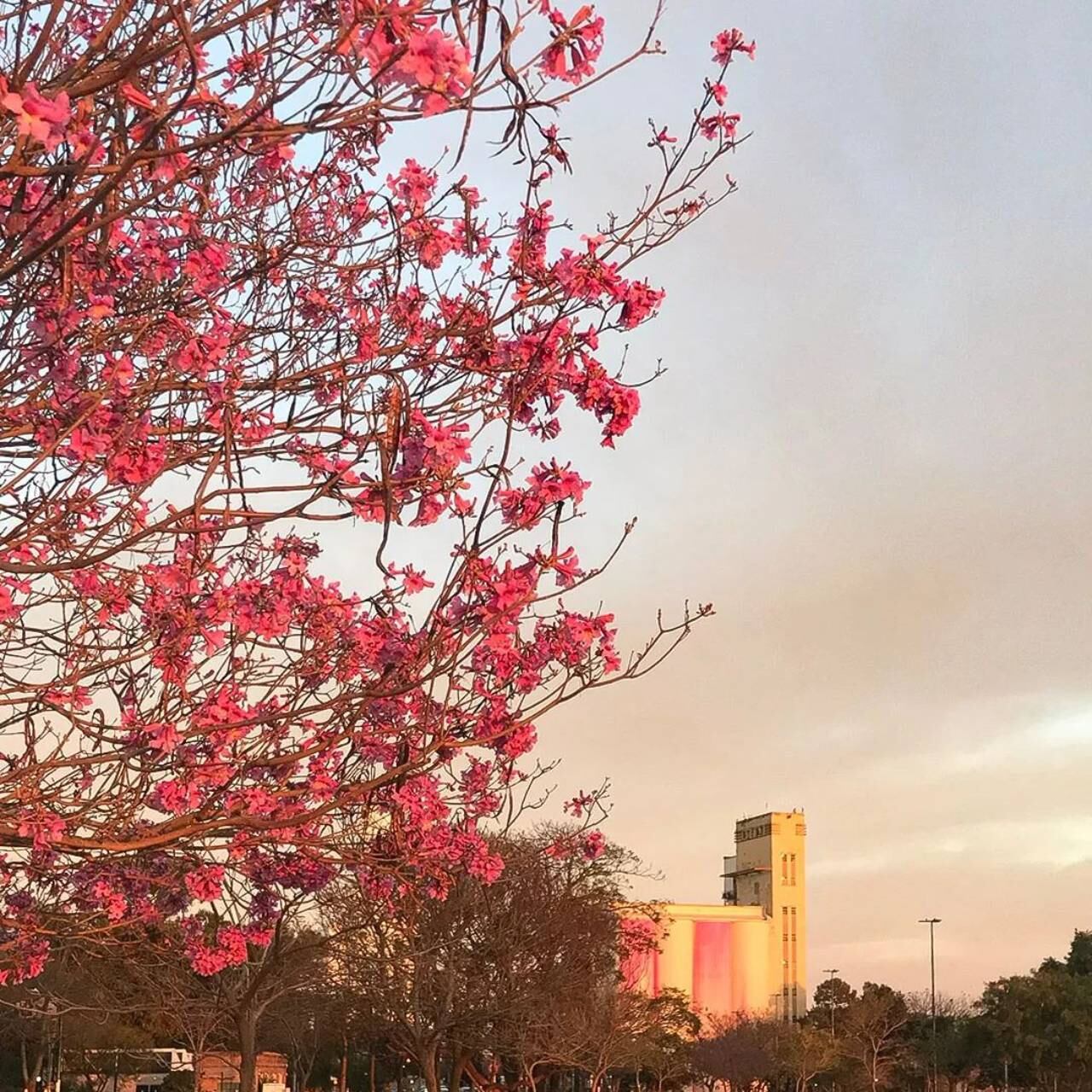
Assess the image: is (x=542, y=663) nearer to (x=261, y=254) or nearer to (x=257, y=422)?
(x=257, y=422)

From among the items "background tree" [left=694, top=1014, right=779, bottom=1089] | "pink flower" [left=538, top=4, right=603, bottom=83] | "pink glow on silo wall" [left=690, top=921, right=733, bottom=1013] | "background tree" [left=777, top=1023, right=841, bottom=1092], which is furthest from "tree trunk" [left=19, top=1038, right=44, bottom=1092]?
"pink flower" [left=538, top=4, right=603, bottom=83]

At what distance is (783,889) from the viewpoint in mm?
114875

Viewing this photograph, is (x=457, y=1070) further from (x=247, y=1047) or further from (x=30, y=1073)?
(x=30, y=1073)

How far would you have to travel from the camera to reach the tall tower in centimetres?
11275

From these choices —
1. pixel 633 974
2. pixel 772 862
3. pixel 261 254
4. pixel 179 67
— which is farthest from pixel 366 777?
pixel 772 862

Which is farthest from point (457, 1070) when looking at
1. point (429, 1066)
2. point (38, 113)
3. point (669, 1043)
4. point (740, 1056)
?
point (740, 1056)

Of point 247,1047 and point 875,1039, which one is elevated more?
point 247,1047

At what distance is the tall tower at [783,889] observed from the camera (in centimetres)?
11275

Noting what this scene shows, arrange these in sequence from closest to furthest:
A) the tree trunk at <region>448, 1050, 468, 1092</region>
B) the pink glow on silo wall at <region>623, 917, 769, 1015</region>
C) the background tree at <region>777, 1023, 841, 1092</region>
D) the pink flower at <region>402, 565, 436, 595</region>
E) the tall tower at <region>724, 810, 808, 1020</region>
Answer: the pink flower at <region>402, 565, 436, 595</region> → the tree trunk at <region>448, 1050, 468, 1092</region> → the background tree at <region>777, 1023, 841, 1092</region> → the pink glow on silo wall at <region>623, 917, 769, 1015</region> → the tall tower at <region>724, 810, 808, 1020</region>

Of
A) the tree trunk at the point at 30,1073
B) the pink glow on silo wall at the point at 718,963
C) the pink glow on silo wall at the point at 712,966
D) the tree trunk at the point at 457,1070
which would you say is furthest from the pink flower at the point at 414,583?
the pink glow on silo wall at the point at 712,966

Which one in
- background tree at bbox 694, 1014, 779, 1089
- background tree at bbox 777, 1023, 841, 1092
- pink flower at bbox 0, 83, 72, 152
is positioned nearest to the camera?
pink flower at bbox 0, 83, 72, 152

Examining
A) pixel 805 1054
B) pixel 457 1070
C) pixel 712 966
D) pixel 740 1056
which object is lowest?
pixel 740 1056

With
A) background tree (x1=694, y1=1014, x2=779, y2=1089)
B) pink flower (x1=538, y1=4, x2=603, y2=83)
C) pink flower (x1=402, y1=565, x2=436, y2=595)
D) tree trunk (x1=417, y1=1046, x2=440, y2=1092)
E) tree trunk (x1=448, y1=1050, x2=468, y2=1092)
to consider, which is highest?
pink flower (x1=538, y1=4, x2=603, y2=83)

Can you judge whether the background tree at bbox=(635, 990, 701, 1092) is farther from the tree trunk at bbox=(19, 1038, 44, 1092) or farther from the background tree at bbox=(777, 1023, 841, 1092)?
the tree trunk at bbox=(19, 1038, 44, 1092)
